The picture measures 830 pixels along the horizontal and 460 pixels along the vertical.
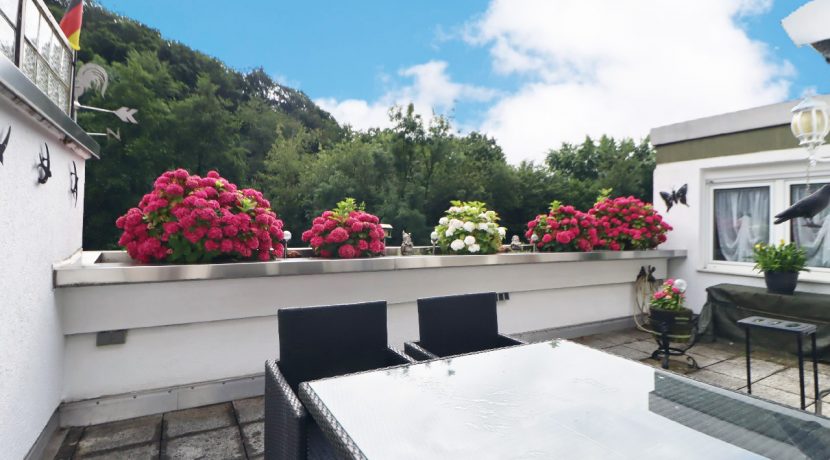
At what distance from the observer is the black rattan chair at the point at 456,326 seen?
2.35 meters

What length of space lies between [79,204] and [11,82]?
7.76ft

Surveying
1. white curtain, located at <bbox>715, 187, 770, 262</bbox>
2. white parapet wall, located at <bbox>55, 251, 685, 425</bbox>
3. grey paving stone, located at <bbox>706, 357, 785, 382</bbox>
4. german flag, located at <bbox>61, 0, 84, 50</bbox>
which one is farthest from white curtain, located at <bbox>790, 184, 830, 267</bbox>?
german flag, located at <bbox>61, 0, 84, 50</bbox>

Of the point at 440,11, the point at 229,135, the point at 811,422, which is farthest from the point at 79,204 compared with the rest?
the point at 440,11

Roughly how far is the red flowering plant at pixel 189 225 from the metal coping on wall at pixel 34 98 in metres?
0.57

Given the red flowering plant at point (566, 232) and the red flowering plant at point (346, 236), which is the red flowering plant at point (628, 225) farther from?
the red flowering plant at point (346, 236)

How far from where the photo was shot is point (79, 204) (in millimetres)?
3307

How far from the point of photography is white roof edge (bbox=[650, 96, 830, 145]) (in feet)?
14.8

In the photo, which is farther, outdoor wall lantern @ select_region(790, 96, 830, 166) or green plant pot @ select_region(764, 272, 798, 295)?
green plant pot @ select_region(764, 272, 798, 295)

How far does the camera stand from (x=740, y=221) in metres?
5.05

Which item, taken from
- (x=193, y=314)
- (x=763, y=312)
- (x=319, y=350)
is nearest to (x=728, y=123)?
(x=763, y=312)

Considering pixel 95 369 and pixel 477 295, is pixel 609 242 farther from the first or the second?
pixel 95 369

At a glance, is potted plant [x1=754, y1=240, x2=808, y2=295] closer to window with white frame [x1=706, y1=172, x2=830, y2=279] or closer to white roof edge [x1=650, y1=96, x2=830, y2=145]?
window with white frame [x1=706, y1=172, x2=830, y2=279]

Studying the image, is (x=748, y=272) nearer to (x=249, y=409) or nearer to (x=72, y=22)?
(x=249, y=409)

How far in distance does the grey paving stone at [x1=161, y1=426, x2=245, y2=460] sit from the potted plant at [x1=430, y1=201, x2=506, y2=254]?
2.53 m
